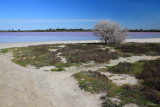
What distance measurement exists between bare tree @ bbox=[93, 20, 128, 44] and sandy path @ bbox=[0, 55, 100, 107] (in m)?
18.9

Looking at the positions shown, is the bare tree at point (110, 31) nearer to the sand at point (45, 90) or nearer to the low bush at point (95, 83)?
the sand at point (45, 90)

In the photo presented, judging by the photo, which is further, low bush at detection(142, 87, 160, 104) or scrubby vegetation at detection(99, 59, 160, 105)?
scrubby vegetation at detection(99, 59, 160, 105)

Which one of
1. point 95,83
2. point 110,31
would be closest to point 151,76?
point 95,83

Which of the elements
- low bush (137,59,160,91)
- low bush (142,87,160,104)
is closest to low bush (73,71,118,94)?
low bush (142,87,160,104)

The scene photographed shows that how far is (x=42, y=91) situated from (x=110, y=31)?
22627 millimetres

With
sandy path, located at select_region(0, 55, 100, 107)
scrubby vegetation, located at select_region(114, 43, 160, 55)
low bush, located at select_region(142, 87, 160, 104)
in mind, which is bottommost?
sandy path, located at select_region(0, 55, 100, 107)

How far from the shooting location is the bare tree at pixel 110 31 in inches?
1172

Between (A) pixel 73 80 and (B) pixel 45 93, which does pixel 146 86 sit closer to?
(A) pixel 73 80

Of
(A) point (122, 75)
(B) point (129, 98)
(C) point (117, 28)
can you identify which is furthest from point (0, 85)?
(C) point (117, 28)

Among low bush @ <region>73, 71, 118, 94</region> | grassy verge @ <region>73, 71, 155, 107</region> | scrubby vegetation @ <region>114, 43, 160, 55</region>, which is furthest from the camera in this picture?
scrubby vegetation @ <region>114, 43, 160, 55</region>

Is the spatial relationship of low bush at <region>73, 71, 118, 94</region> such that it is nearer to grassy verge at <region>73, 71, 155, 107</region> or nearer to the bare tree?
grassy verge at <region>73, 71, 155, 107</region>

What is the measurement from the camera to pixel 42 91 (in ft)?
31.1

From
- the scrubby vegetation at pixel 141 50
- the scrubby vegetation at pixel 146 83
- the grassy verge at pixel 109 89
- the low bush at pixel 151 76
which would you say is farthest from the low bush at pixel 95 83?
the scrubby vegetation at pixel 141 50

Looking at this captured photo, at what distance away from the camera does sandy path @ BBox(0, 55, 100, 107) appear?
794 cm
